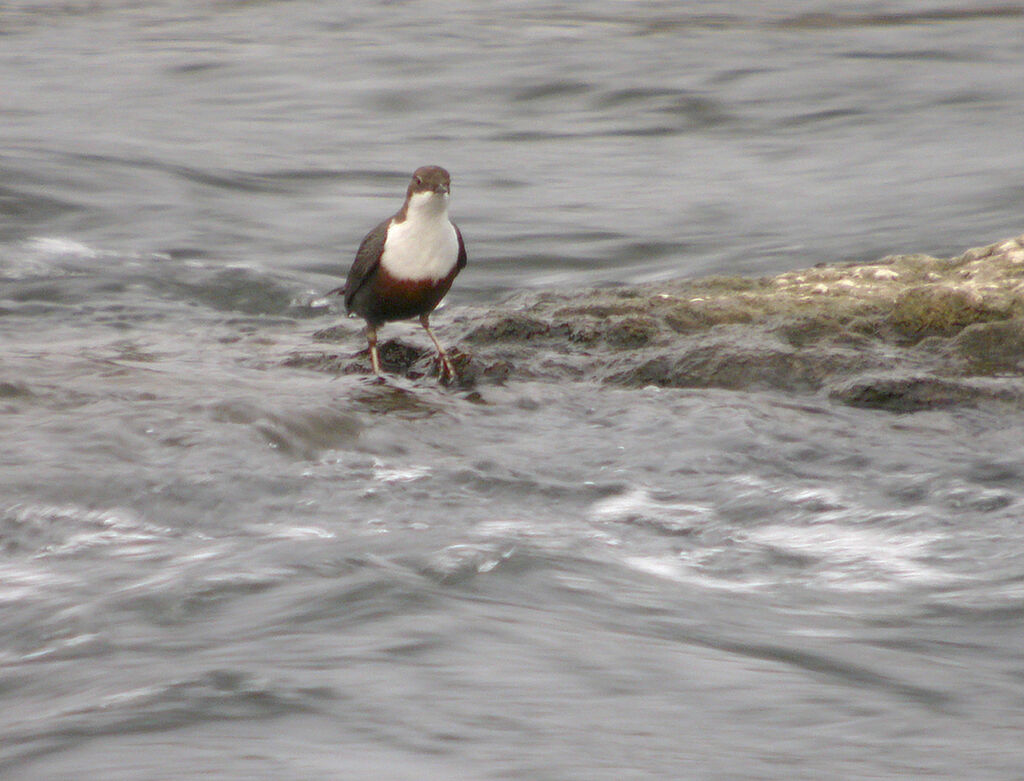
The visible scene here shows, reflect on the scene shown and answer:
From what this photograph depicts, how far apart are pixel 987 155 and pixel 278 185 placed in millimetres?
5117

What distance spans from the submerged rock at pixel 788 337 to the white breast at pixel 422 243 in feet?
0.98

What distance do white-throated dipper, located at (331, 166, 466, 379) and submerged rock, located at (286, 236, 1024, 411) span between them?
0.20 m

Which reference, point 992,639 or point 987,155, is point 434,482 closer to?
point 992,639

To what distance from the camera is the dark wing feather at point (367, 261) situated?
17.8 feet

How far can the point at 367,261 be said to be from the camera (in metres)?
5.47

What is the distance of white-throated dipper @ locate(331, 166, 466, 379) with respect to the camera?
532 centimetres

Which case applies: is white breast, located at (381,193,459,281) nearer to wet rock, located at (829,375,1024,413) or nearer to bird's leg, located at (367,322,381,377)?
bird's leg, located at (367,322,381,377)

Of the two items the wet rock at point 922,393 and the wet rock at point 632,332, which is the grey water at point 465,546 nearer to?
the wet rock at point 922,393

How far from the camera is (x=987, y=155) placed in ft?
32.0

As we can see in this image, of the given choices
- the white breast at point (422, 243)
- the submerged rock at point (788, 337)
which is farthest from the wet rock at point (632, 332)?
the white breast at point (422, 243)

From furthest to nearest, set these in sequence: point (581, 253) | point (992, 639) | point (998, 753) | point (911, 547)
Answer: point (581, 253), point (911, 547), point (992, 639), point (998, 753)

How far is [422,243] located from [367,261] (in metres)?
0.25

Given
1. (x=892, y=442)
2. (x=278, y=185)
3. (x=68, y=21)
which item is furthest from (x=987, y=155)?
(x=68, y=21)

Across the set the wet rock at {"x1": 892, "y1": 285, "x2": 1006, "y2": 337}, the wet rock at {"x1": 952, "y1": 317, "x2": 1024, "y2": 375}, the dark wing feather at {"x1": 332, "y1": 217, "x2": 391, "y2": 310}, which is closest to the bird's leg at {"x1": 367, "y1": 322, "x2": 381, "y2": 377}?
the dark wing feather at {"x1": 332, "y1": 217, "x2": 391, "y2": 310}
